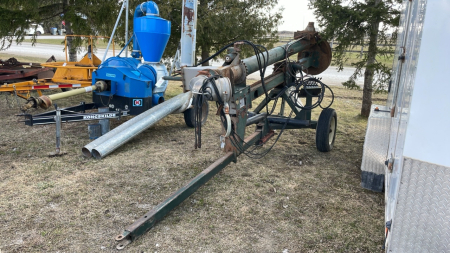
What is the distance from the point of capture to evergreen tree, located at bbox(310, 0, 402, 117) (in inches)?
289

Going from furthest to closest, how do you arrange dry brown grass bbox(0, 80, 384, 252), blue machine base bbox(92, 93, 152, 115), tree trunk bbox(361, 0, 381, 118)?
tree trunk bbox(361, 0, 381, 118) → blue machine base bbox(92, 93, 152, 115) → dry brown grass bbox(0, 80, 384, 252)

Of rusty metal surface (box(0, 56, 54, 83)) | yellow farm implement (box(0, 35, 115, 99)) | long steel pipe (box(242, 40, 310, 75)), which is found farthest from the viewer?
rusty metal surface (box(0, 56, 54, 83))

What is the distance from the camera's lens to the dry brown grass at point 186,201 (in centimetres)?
→ 357

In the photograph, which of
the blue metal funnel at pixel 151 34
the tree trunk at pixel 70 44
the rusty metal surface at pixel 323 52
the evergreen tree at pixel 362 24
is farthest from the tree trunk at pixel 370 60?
the tree trunk at pixel 70 44

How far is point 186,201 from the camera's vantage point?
4418 millimetres

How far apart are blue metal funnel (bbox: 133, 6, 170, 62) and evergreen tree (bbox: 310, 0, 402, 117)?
3.28 meters

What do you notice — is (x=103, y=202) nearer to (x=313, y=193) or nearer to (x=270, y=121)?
(x=313, y=193)

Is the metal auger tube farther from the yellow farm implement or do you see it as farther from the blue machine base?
the yellow farm implement

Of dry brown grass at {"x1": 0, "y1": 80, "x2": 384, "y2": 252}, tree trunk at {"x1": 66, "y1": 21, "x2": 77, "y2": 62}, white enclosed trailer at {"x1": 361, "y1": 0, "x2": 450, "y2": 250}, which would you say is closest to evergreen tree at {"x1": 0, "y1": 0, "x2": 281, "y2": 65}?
tree trunk at {"x1": 66, "y1": 21, "x2": 77, "y2": 62}

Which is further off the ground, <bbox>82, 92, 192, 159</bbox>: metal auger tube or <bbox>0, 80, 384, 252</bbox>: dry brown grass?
<bbox>82, 92, 192, 159</bbox>: metal auger tube

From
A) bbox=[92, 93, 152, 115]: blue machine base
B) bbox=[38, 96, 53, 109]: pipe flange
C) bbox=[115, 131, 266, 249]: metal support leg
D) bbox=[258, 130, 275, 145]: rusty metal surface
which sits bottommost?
bbox=[115, 131, 266, 249]: metal support leg

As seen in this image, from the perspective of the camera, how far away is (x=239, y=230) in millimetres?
3787

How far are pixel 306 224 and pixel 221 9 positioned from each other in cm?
699

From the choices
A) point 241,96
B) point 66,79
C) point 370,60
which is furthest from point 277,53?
point 66,79
